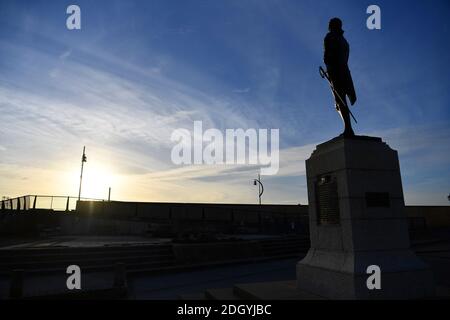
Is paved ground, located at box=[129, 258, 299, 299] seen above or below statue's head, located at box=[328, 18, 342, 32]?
below

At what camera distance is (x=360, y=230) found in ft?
18.6

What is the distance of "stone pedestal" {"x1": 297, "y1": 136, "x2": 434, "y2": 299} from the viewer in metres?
5.43

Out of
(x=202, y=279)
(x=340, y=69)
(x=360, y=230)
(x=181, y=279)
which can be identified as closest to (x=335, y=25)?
(x=340, y=69)

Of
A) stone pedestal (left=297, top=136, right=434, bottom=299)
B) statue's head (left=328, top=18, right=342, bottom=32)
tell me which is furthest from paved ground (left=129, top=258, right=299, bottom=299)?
statue's head (left=328, top=18, right=342, bottom=32)

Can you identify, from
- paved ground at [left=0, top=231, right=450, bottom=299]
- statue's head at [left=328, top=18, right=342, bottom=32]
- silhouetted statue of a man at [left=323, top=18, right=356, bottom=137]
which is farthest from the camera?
paved ground at [left=0, top=231, right=450, bottom=299]

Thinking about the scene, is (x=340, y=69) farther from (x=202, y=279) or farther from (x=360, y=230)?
(x=202, y=279)

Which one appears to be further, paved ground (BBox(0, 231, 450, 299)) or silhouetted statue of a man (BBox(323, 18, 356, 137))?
paved ground (BBox(0, 231, 450, 299))

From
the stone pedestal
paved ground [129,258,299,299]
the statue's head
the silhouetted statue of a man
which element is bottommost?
paved ground [129,258,299,299]

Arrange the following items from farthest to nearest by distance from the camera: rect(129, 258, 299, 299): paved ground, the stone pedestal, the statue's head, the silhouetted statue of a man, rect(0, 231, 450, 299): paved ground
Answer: rect(129, 258, 299, 299): paved ground
rect(0, 231, 450, 299): paved ground
the statue's head
the silhouetted statue of a man
the stone pedestal

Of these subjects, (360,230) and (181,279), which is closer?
(360,230)

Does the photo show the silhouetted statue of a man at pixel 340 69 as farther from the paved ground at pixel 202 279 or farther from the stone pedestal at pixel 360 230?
the paved ground at pixel 202 279

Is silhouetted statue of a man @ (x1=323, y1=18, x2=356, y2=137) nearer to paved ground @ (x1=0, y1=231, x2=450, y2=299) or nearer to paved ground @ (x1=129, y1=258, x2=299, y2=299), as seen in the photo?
paved ground @ (x1=0, y1=231, x2=450, y2=299)
